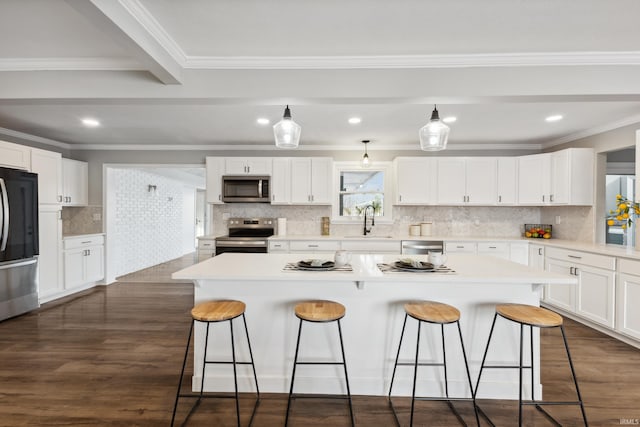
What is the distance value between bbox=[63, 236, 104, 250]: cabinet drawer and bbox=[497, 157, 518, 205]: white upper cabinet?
631 centimetres

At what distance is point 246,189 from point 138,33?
2984 millimetres

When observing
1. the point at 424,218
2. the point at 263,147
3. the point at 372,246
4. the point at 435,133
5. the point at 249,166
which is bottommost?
the point at 372,246

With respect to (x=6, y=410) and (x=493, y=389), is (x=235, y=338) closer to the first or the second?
(x=6, y=410)

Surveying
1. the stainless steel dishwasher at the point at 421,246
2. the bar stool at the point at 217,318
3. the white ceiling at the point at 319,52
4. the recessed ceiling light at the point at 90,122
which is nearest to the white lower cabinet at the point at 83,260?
the recessed ceiling light at the point at 90,122

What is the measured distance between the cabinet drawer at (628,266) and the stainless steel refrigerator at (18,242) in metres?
6.34

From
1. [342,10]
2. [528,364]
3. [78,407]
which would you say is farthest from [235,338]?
[342,10]

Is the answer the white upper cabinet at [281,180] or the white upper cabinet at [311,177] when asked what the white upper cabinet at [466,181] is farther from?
the white upper cabinet at [281,180]

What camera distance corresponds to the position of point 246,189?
4.73 meters

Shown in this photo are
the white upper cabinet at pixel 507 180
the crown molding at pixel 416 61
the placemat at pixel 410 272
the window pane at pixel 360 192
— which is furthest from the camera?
the window pane at pixel 360 192

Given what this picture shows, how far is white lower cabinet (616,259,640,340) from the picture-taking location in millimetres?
2791

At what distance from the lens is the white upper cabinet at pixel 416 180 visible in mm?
4676

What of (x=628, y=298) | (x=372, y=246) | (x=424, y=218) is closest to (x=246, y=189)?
(x=372, y=246)

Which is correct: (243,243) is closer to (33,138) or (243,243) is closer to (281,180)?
(281,180)

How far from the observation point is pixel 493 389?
211 cm
